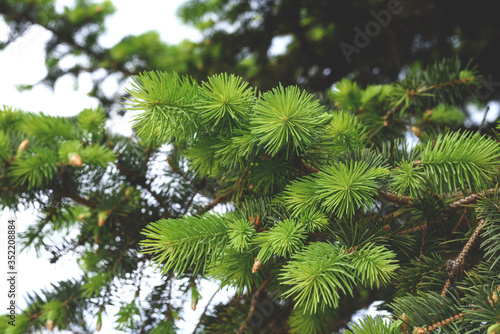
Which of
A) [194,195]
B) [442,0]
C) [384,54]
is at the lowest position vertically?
[194,195]

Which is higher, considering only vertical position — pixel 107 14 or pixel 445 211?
pixel 107 14

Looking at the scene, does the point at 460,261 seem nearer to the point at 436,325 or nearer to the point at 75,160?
the point at 436,325

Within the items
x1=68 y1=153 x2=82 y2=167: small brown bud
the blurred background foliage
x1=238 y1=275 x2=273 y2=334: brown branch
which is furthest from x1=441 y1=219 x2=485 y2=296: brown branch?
the blurred background foliage

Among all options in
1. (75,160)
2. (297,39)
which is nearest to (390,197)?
(75,160)

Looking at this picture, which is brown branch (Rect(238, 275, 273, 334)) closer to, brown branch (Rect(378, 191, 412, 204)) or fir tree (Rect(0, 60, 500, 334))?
fir tree (Rect(0, 60, 500, 334))

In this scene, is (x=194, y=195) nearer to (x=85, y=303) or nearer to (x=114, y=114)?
(x=85, y=303)

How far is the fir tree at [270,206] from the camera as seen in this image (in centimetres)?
48

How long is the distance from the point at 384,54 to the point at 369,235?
1384mm

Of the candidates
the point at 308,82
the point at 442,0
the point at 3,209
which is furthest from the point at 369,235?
the point at 442,0

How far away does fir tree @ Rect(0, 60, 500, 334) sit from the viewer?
19.0 inches

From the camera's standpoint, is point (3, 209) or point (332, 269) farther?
point (3, 209)

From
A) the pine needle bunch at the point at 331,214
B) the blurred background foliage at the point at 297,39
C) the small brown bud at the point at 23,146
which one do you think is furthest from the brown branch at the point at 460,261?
the blurred background foliage at the point at 297,39

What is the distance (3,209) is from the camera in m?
0.80

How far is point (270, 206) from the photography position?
57 cm
